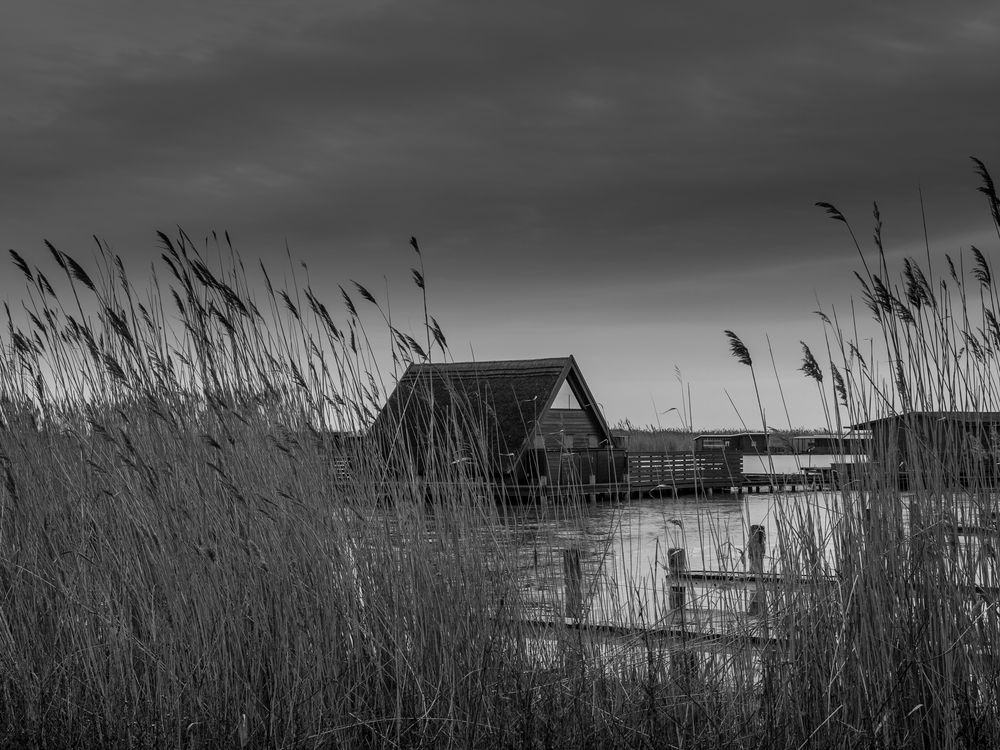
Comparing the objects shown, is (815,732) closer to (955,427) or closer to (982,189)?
(955,427)

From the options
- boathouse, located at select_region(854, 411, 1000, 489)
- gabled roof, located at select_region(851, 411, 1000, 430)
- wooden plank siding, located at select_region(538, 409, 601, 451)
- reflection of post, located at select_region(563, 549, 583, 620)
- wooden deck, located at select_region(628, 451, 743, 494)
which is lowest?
wooden deck, located at select_region(628, 451, 743, 494)

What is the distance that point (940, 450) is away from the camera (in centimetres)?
294

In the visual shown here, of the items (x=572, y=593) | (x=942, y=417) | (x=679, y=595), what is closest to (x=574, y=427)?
(x=679, y=595)

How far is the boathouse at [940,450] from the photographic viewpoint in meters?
2.83

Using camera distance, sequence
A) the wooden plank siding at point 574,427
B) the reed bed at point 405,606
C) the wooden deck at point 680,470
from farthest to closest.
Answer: the wooden deck at point 680,470, the wooden plank siding at point 574,427, the reed bed at point 405,606

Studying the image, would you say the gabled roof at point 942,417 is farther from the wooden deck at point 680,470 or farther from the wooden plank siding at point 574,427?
the wooden deck at point 680,470

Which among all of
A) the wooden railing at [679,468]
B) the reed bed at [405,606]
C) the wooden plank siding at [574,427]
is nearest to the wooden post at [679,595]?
the reed bed at [405,606]

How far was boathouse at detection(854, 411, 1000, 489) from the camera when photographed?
2830mm

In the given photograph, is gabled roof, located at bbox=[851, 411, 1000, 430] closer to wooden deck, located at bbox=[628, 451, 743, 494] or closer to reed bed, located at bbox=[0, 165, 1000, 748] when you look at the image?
reed bed, located at bbox=[0, 165, 1000, 748]

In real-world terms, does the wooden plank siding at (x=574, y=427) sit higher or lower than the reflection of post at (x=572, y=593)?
higher

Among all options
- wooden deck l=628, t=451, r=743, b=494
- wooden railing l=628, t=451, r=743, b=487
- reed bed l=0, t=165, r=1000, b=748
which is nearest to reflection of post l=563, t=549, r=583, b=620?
reed bed l=0, t=165, r=1000, b=748

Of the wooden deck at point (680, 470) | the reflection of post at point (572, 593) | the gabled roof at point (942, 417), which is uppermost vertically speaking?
the gabled roof at point (942, 417)

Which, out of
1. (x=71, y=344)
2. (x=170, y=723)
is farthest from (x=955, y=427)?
(x=71, y=344)

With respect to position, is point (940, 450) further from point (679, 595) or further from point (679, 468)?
point (679, 468)
